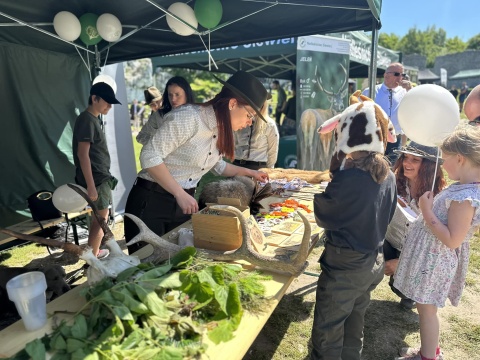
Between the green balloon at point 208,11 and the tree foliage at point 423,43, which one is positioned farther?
the tree foliage at point 423,43

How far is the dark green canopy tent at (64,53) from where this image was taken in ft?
10.8

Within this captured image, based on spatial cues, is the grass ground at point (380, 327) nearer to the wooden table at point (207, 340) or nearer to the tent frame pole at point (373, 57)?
the wooden table at point (207, 340)

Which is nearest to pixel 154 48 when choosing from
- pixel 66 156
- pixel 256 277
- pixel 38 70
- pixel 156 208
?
pixel 38 70

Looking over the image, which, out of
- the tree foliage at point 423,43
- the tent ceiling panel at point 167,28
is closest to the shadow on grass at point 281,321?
the tent ceiling panel at point 167,28

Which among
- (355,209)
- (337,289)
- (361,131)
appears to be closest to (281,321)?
(337,289)

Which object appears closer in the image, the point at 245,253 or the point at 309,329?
the point at 245,253

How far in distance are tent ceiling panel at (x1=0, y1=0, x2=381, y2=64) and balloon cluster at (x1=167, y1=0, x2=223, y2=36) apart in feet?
0.51

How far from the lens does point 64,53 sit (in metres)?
4.55

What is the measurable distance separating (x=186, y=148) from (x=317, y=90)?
463 cm

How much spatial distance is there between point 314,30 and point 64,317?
3.31m

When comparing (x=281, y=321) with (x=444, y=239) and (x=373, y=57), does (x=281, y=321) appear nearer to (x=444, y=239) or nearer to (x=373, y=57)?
(x=444, y=239)

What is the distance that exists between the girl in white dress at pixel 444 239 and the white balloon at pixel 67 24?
3.57 meters

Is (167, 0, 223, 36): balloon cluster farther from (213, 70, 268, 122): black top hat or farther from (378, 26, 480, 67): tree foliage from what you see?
(378, 26, 480, 67): tree foliage

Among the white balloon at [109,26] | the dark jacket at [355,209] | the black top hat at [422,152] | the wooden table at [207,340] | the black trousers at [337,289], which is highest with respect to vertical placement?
the white balloon at [109,26]
